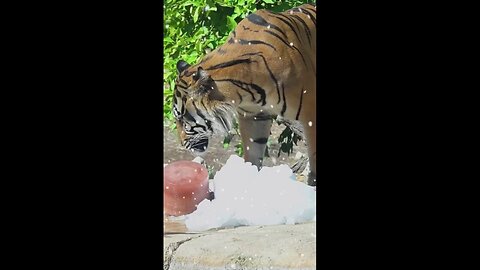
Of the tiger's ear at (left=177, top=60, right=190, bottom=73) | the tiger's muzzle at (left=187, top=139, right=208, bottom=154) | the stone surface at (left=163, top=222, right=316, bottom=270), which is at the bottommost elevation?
the stone surface at (left=163, top=222, right=316, bottom=270)

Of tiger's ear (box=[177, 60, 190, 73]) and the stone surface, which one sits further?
tiger's ear (box=[177, 60, 190, 73])

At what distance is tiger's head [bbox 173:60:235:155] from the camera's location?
3057 millimetres

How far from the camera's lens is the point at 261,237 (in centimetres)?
296

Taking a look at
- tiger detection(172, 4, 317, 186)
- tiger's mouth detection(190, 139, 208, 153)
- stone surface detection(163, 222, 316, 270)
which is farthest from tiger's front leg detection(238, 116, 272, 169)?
stone surface detection(163, 222, 316, 270)

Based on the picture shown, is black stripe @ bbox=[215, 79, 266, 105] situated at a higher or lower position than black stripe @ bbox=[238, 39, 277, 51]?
lower

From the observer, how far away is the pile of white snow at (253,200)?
9.78 ft

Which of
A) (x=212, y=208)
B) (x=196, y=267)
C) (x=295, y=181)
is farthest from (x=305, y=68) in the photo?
(x=196, y=267)

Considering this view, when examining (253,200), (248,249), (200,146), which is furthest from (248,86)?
(248,249)

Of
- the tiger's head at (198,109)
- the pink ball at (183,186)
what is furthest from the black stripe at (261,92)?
the pink ball at (183,186)

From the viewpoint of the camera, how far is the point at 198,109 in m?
3.08

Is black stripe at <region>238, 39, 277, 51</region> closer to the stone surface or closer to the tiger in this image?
the tiger

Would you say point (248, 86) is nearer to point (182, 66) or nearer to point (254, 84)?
point (254, 84)

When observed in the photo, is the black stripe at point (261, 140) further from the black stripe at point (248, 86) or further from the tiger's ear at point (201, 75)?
the tiger's ear at point (201, 75)

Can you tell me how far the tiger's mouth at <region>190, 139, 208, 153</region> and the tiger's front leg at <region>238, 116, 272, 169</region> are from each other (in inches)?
6.0
